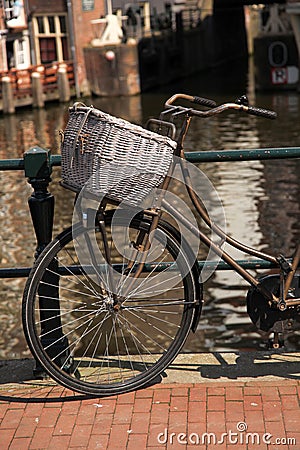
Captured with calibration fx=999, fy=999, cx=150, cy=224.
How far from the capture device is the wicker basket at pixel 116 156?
11.3ft

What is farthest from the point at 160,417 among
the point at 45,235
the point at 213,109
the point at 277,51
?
the point at 277,51

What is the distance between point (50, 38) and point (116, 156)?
33.0 m

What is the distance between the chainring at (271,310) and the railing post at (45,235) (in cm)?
76

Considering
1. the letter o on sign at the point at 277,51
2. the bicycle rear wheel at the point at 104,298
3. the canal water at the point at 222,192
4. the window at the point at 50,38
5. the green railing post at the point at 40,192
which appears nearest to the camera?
the bicycle rear wheel at the point at 104,298

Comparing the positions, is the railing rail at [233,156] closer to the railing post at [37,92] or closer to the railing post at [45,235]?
the railing post at [45,235]

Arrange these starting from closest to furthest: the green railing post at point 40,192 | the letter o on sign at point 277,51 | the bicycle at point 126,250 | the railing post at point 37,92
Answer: the bicycle at point 126,250, the green railing post at point 40,192, the railing post at point 37,92, the letter o on sign at point 277,51

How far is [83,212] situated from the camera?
365cm

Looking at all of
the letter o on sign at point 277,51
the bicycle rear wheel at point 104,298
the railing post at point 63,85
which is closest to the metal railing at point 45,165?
the bicycle rear wheel at point 104,298

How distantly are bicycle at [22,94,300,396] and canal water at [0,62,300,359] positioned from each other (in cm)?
525

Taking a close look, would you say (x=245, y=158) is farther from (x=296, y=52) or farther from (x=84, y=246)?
(x=296, y=52)

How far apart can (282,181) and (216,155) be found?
49.0 feet

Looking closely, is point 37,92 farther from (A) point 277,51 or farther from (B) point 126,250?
(B) point 126,250

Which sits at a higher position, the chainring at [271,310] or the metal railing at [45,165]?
the metal railing at [45,165]

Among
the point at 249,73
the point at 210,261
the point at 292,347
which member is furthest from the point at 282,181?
the point at 249,73
